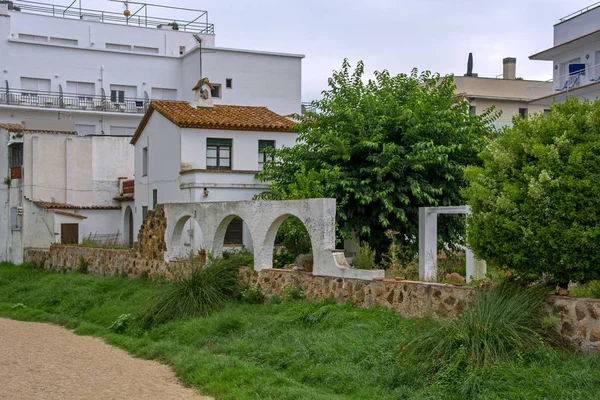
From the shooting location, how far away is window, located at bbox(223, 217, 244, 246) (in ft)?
97.9

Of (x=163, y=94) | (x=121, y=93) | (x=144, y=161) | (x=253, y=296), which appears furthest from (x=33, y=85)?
(x=253, y=296)

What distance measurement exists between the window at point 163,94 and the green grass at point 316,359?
2965cm

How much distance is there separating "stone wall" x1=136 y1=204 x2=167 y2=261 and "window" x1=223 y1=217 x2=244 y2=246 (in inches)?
215

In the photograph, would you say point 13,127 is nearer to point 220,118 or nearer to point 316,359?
point 220,118

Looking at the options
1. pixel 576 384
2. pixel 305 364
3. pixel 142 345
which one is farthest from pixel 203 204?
pixel 576 384

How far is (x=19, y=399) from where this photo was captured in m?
12.3

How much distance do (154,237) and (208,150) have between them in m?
7.01

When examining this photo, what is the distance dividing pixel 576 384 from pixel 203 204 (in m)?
13.1

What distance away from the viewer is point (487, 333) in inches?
448

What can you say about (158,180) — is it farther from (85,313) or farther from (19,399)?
(19,399)

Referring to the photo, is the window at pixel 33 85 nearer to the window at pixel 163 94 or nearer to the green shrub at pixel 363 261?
the window at pixel 163 94

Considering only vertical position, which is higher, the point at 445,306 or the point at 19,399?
the point at 445,306

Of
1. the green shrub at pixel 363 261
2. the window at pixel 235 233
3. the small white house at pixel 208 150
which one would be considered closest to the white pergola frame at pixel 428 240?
the green shrub at pixel 363 261

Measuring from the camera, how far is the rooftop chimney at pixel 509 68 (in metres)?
49.2
